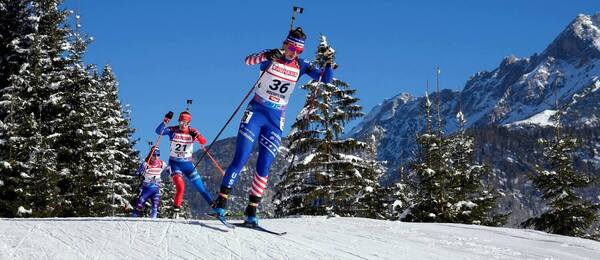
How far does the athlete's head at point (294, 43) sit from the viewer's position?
9.03m

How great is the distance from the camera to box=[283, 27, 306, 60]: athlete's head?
9.03m

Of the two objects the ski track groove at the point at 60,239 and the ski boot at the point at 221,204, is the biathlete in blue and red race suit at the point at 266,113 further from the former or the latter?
the ski track groove at the point at 60,239

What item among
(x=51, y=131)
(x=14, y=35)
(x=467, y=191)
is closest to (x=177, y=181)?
(x=51, y=131)

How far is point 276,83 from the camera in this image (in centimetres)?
898

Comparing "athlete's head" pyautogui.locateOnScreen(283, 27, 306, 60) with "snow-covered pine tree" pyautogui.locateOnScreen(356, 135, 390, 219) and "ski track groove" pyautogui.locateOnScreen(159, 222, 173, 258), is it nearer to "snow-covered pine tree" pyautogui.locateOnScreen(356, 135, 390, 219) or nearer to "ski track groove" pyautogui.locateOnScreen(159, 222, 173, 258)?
"ski track groove" pyautogui.locateOnScreen(159, 222, 173, 258)

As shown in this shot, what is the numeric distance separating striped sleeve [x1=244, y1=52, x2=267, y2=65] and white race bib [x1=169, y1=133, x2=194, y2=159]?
19.0ft

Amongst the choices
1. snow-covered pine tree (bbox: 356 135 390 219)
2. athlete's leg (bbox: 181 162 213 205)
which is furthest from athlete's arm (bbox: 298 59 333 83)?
snow-covered pine tree (bbox: 356 135 390 219)

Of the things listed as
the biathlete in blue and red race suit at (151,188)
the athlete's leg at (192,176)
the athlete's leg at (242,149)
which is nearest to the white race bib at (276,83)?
the athlete's leg at (242,149)

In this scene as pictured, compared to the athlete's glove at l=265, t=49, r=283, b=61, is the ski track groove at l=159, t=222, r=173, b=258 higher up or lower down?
lower down

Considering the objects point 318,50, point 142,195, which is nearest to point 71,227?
point 142,195

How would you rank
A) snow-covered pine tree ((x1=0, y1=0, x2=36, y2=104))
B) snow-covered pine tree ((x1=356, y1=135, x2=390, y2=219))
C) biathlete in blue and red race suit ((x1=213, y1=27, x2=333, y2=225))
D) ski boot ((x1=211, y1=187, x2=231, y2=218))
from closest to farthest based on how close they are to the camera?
ski boot ((x1=211, y1=187, x2=231, y2=218)) < biathlete in blue and red race suit ((x1=213, y1=27, x2=333, y2=225)) < snow-covered pine tree ((x1=0, y1=0, x2=36, y2=104)) < snow-covered pine tree ((x1=356, y1=135, x2=390, y2=219))

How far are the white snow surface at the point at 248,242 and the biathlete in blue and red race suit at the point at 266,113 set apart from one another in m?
0.79

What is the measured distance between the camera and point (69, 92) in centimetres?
2609

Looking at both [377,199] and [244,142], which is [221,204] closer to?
[244,142]
